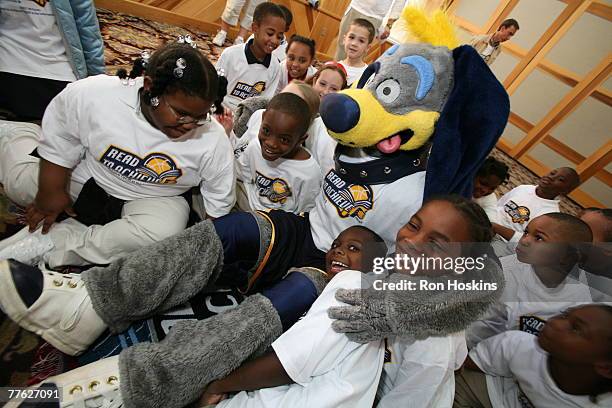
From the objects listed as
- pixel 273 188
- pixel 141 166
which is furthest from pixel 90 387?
pixel 273 188

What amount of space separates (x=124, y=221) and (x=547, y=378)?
1.32 m

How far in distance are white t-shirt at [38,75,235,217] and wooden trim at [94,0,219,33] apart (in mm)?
2736

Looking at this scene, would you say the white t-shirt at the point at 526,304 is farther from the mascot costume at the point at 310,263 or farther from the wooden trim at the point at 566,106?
the wooden trim at the point at 566,106

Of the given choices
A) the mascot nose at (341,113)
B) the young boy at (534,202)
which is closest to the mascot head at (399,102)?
the mascot nose at (341,113)

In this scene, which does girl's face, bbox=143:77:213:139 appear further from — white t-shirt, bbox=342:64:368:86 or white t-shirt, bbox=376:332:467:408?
white t-shirt, bbox=342:64:368:86

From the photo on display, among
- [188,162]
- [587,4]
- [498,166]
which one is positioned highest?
[587,4]

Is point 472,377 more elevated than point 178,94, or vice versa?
point 178,94

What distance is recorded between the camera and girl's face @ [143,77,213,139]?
935mm

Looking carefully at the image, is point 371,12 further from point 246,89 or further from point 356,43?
point 246,89

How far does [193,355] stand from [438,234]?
2.11 feet

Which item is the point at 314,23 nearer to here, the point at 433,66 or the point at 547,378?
the point at 433,66

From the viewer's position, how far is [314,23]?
453 centimetres

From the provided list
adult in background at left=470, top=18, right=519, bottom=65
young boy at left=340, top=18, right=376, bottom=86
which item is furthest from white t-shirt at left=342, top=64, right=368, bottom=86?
adult in background at left=470, top=18, right=519, bottom=65

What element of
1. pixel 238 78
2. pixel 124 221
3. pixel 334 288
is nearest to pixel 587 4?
pixel 238 78
